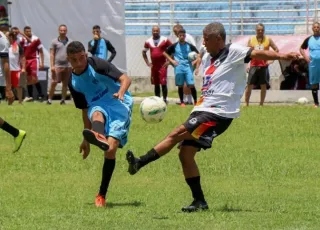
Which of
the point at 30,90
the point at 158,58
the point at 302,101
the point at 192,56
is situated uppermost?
the point at 192,56

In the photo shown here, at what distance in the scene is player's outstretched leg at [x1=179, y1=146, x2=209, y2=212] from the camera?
364 inches

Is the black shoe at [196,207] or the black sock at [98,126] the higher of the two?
the black sock at [98,126]

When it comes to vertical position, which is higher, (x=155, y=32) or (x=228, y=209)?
(x=228, y=209)

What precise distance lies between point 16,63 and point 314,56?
825 cm

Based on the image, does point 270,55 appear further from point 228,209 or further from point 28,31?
point 28,31

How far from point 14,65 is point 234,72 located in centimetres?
1800

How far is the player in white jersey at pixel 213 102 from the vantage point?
9070 millimetres

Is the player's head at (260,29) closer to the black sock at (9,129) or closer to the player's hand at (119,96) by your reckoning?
the black sock at (9,129)

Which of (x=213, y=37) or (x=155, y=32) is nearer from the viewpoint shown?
(x=213, y=37)

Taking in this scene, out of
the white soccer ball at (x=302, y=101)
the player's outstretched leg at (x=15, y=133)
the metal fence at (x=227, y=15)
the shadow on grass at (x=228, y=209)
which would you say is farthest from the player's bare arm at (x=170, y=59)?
the shadow on grass at (x=228, y=209)

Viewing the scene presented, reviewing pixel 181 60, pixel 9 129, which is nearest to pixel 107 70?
pixel 9 129

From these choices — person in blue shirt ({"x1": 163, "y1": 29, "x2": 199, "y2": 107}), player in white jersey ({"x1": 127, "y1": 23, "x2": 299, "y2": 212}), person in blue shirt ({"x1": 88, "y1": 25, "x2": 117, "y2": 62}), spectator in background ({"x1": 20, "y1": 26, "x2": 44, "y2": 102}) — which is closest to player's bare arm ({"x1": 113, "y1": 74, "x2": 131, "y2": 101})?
player in white jersey ({"x1": 127, "y1": 23, "x2": 299, "y2": 212})

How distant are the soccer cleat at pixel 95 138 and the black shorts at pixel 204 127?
79 centimetres

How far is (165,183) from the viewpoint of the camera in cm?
1164
